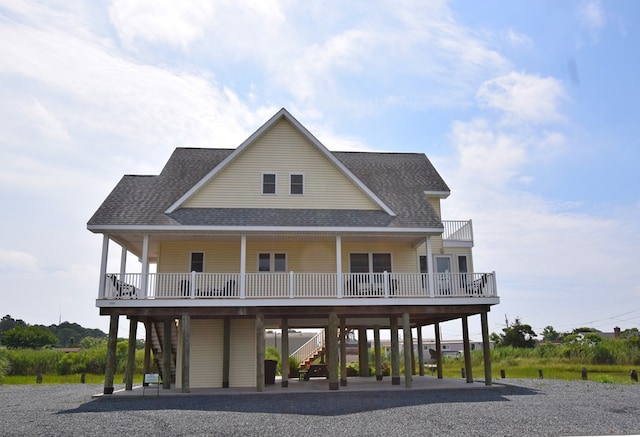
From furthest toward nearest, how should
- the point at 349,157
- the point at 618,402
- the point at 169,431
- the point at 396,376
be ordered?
1. the point at 349,157
2. the point at 396,376
3. the point at 618,402
4. the point at 169,431

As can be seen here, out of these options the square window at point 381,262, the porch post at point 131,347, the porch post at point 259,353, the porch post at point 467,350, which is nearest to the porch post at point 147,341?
the porch post at point 131,347

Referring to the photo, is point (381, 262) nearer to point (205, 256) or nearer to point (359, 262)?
point (359, 262)

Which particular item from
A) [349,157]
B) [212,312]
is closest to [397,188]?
[349,157]

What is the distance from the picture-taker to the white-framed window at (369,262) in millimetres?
24078

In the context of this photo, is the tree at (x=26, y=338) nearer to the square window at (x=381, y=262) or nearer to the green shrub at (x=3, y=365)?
the green shrub at (x=3, y=365)

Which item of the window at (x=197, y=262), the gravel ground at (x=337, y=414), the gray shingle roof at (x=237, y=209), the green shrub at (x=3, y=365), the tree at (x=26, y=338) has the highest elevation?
the gray shingle roof at (x=237, y=209)

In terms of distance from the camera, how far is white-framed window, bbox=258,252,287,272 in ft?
77.2

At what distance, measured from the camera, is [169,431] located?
477 inches

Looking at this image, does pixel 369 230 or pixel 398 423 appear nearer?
pixel 398 423

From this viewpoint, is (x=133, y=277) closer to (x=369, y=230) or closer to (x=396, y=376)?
(x=369, y=230)

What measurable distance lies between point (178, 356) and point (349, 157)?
12.2 m

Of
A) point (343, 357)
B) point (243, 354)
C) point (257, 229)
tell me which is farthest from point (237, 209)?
point (343, 357)

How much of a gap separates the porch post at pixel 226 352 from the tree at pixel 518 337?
153ft

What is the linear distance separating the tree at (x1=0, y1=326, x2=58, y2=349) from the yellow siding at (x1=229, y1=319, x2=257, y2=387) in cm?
5347
